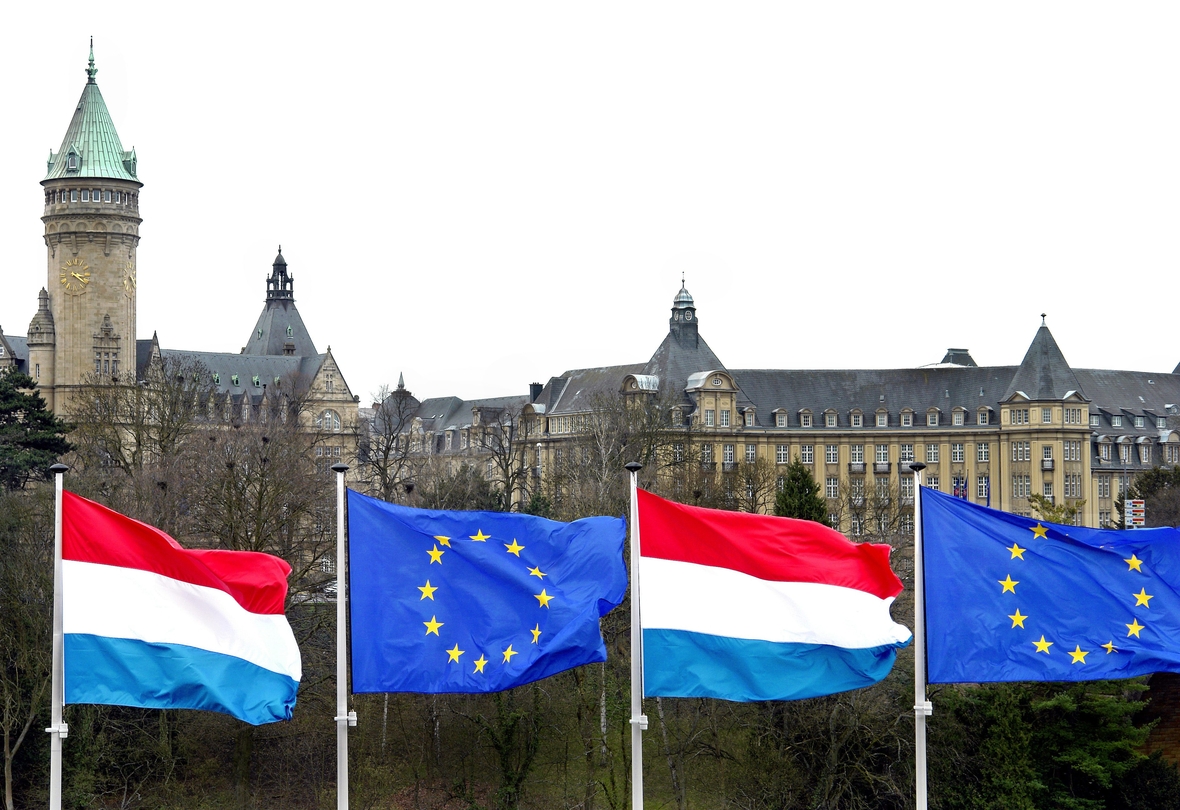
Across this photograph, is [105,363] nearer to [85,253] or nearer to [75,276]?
[75,276]

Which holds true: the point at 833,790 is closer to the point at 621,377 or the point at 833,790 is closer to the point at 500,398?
the point at 621,377

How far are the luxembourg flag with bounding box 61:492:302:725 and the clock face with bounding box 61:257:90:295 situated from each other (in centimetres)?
12597

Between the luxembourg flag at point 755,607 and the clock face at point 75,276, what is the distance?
12708 centimetres

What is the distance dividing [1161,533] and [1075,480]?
121 meters

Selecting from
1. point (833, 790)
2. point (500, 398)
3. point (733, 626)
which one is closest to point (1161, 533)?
point (733, 626)

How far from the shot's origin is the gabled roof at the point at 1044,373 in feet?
438

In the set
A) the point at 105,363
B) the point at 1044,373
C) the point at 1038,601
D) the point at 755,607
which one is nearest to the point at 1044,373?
the point at 1044,373

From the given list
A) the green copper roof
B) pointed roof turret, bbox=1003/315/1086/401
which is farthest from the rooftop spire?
pointed roof turret, bbox=1003/315/1086/401

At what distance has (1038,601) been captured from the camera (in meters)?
18.2

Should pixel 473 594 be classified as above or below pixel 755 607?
above

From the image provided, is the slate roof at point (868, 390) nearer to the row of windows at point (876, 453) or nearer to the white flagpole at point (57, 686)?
the row of windows at point (876, 453)

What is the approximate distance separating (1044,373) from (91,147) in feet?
274

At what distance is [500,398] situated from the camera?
172000 millimetres

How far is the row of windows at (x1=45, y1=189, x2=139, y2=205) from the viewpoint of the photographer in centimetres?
13538
